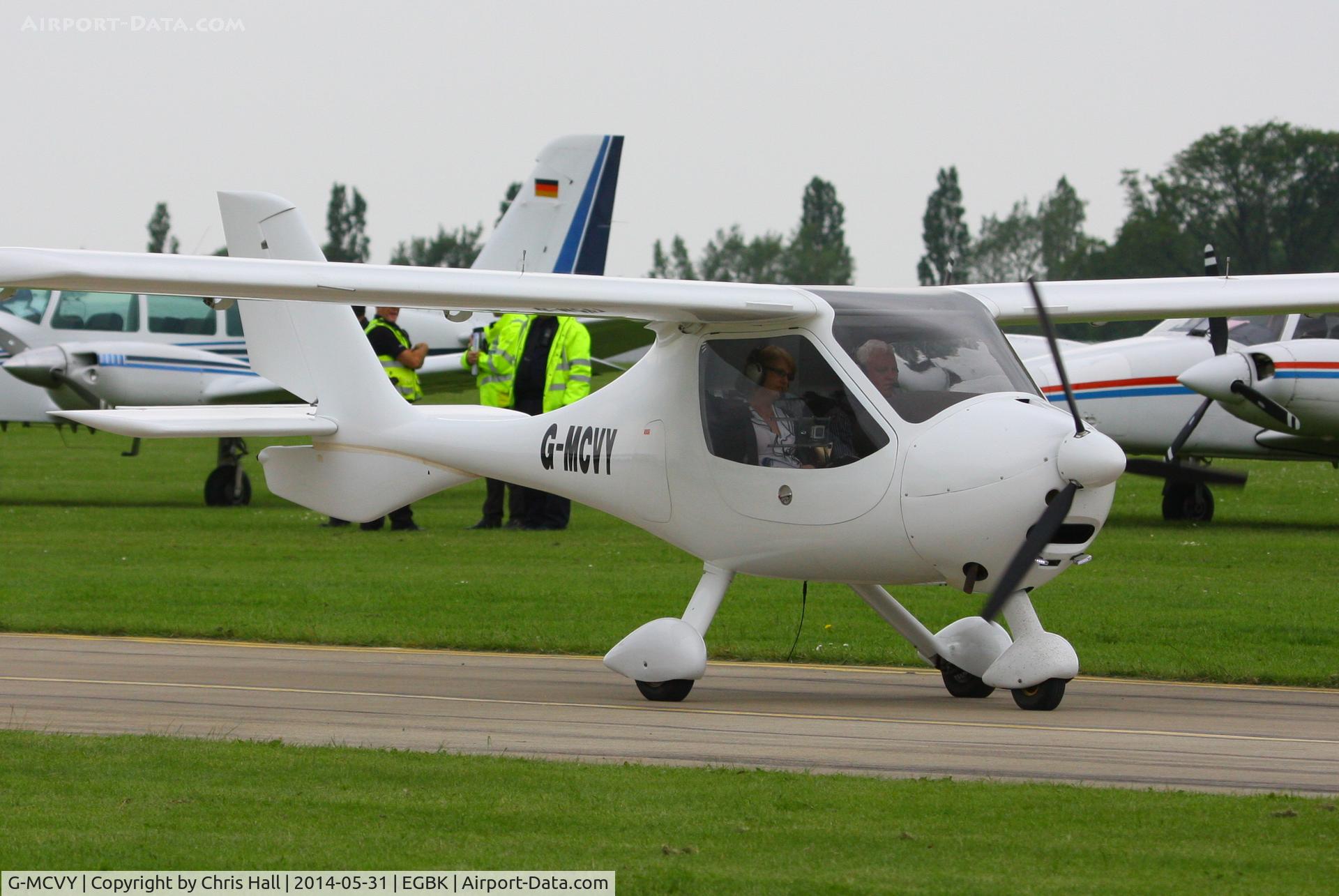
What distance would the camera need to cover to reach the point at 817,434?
8.91 meters

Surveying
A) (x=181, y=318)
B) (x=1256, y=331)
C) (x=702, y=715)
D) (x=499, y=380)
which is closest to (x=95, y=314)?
(x=181, y=318)

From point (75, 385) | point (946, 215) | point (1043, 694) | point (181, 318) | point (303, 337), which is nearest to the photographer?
point (1043, 694)

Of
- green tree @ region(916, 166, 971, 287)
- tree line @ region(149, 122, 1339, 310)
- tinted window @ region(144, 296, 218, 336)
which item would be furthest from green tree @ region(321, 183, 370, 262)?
tinted window @ region(144, 296, 218, 336)

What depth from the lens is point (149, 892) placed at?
16.8ft

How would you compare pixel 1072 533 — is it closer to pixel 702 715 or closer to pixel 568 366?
pixel 702 715

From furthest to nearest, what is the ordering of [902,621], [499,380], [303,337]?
[499,380] → [303,337] → [902,621]

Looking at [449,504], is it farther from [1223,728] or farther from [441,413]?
[1223,728]

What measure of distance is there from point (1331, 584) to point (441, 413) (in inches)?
303

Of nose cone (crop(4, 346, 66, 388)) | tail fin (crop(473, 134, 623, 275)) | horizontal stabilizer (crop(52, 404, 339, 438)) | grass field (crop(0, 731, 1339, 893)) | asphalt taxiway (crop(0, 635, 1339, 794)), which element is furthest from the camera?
tail fin (crop(473, 134, 623, 275))

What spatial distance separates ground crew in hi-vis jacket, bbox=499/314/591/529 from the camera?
18.5m

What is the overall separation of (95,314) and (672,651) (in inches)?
704

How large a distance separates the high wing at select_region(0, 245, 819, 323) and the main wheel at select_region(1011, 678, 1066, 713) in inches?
88.0

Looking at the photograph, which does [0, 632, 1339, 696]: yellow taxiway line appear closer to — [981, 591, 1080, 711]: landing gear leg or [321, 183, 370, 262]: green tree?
[981, 591, 1080, 711]: landing gear leg

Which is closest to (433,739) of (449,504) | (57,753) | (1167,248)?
(57,753)
